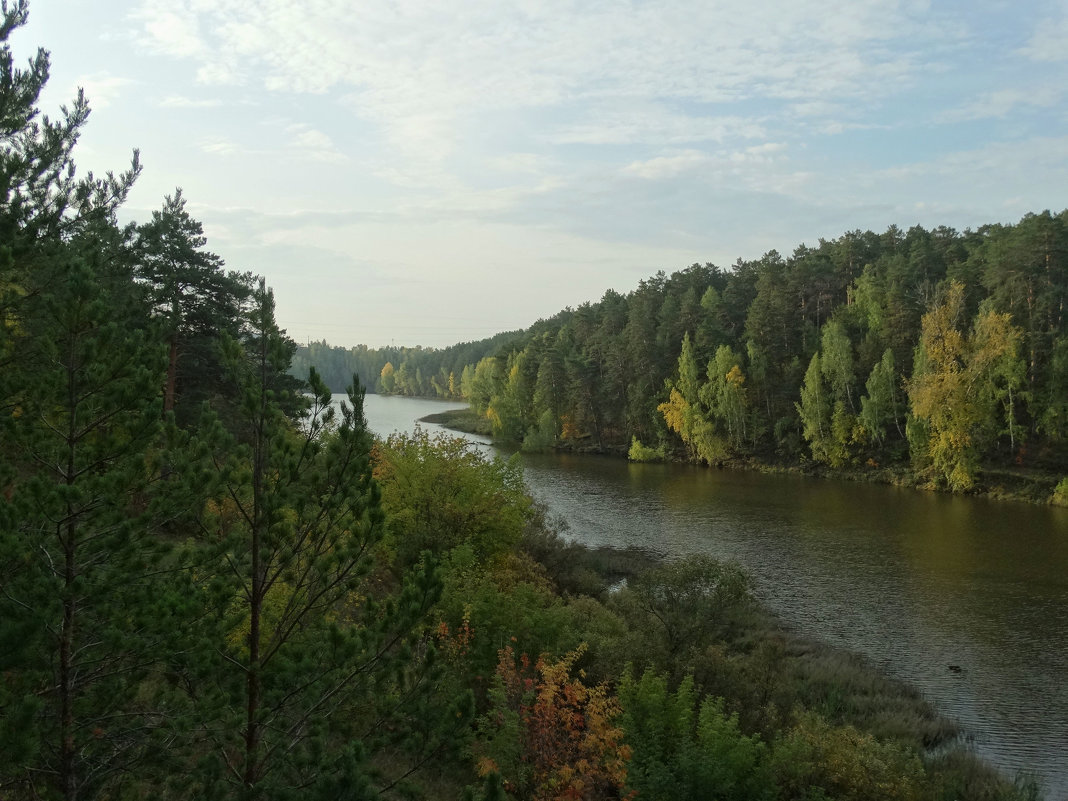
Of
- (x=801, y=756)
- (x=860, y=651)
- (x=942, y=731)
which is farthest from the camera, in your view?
(x=860, y=651)

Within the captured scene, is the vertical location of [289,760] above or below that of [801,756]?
above

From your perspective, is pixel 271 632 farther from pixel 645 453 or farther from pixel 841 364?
pixel 645 453

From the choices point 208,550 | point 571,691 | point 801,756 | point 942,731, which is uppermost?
point 208,550

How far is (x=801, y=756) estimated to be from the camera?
1198cm

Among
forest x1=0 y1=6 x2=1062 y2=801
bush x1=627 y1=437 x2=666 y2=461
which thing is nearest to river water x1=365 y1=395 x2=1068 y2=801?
forest x1=0 y1=6 x2=1062 y2=801

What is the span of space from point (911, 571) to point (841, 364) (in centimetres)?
2946

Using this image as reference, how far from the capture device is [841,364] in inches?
2137

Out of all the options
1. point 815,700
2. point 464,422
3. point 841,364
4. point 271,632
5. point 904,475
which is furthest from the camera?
point 464,422

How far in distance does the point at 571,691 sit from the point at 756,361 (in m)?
52.5

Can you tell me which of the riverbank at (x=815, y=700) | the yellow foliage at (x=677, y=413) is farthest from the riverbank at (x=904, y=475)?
the riverbank at (x=815, y=700)

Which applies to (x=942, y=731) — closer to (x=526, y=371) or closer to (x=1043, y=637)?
(x=1043, y=637)

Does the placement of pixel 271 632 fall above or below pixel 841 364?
below

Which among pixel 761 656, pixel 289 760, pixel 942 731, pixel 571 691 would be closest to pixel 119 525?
pixel 289 760

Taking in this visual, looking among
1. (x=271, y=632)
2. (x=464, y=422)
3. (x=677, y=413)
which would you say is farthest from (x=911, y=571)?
(x=464, y=422)
